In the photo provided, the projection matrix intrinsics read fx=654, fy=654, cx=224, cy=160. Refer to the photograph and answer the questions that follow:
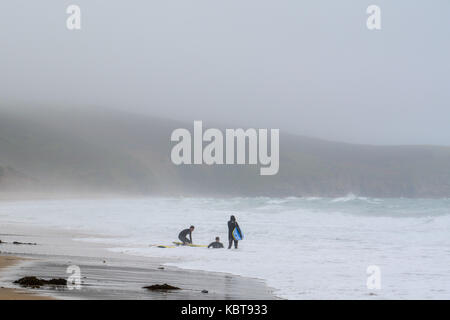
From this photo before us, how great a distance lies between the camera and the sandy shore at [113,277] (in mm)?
10586

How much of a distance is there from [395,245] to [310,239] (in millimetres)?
4077

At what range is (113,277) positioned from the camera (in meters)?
12.9

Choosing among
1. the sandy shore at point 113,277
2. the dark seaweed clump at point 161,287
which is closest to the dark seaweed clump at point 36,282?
the sandy shore at point 113,277

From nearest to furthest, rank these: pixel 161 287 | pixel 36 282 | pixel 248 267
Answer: pixel 36 282, pixel 161 287, pixel 248 267

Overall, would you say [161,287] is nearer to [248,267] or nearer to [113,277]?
[113,277]

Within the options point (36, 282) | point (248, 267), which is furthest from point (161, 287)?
point (248, 267)

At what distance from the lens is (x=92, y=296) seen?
10219 mm

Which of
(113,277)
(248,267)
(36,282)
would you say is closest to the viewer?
(36,282)

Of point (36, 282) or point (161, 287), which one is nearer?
point (36, 282)

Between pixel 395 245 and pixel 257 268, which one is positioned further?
pixel 395 245

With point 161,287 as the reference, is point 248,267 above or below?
above
